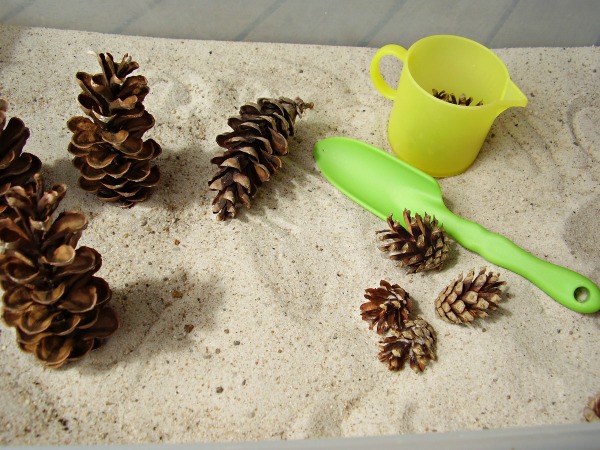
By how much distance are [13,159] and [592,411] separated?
3.35 feet

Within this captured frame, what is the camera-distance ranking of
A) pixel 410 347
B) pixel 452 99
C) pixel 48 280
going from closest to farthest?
1. pixel 48 280
2. pixel 410 347
3. pixel 452 99

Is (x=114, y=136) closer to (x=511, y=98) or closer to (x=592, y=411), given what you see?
(x=511, y=98)

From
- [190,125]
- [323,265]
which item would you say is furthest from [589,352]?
[190,125]

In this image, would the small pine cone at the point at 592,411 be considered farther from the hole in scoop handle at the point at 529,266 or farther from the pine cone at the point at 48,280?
the pine cone at the point at 48,280

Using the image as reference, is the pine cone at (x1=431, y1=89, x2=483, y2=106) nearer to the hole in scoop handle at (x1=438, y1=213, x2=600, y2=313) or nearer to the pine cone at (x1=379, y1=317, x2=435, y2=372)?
the hole in scoop handle at (x1=438, y1=213, x2=600, y2=313)

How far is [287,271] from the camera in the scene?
98 centimetres

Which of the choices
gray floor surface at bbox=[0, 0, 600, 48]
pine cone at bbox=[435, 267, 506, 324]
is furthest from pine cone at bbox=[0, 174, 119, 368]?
gray floor surface at bbox=[0, 0, 600, 48]

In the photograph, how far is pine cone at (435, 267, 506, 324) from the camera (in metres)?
0.91

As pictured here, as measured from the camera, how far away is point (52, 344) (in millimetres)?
812

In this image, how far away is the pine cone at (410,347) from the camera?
871 mm

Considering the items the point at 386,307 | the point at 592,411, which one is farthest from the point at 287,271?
the point at 592,411

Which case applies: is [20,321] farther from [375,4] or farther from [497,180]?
[375,4]

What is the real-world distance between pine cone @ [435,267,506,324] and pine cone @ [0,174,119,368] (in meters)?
0.56

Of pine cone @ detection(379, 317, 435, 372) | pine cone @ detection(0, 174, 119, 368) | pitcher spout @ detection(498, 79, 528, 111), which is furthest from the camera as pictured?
pitcher spout @ detection(498, 79, 528, 111)
